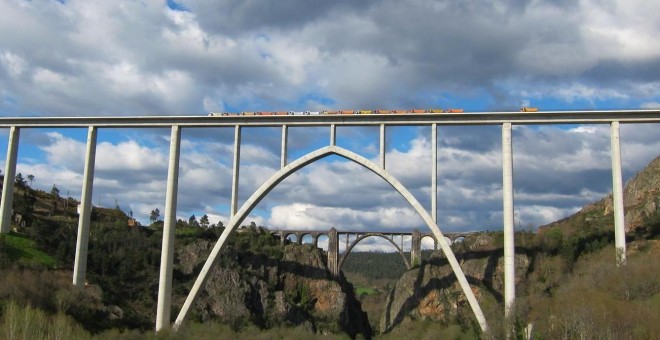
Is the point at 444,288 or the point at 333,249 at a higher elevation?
the point at 333,249

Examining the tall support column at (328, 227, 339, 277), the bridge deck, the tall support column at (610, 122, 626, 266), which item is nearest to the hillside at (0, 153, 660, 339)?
the tall support column at (610, 122, 626, 266)

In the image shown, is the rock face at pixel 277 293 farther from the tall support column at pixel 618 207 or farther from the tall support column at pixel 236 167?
the tall support column at pixel 618 207

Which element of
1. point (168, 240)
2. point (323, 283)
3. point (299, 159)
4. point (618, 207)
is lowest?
point (323, 283)

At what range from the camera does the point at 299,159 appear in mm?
47562

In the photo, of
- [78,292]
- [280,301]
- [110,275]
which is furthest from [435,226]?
[110,275]

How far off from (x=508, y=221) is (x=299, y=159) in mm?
15012

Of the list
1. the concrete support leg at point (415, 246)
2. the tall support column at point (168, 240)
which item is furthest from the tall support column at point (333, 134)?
the concrete support leg at point (415, 246)

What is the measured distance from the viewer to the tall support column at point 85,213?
48938 mm

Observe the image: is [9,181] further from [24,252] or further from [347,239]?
[347,239]

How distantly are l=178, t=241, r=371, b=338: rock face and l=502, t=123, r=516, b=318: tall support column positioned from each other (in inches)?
733

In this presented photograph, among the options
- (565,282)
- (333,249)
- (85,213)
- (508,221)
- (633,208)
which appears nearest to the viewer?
(508,221)

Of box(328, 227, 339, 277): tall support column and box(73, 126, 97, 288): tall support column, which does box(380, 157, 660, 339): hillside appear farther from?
box(73, 126, 97, 288): tall support column

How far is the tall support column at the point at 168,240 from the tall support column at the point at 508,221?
23192 mm

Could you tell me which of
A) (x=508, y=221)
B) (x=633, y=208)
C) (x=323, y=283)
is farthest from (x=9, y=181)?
(x=633, y=208)
